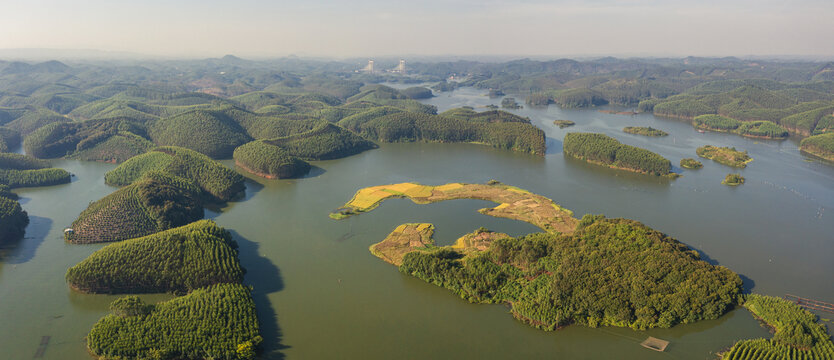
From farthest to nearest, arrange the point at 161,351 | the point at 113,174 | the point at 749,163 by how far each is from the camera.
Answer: the point at 749,163, the point at 113,174, the point at 161,351

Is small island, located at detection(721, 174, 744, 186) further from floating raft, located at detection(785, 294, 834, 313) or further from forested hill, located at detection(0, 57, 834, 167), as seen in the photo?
floating raft, located at detection(785, 294, 834, 313)

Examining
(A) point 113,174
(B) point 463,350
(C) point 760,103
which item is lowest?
(B) point 463,350

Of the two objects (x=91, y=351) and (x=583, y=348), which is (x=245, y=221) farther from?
(x=583, y=348)

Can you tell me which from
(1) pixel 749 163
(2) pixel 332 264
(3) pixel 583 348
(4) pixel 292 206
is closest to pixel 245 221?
(4) pixel 292 206

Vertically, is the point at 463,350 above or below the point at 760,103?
below

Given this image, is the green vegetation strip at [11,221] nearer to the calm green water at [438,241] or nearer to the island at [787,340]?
the calm green water at [438,241]

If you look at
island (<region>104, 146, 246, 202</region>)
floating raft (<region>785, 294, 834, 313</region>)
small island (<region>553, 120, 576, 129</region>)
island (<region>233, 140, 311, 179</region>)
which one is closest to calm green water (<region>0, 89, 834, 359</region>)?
floating raft (<region>785, 294, 834, 313</region>)

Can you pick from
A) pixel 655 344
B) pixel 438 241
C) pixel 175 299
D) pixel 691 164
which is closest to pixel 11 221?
pixel 175 299
